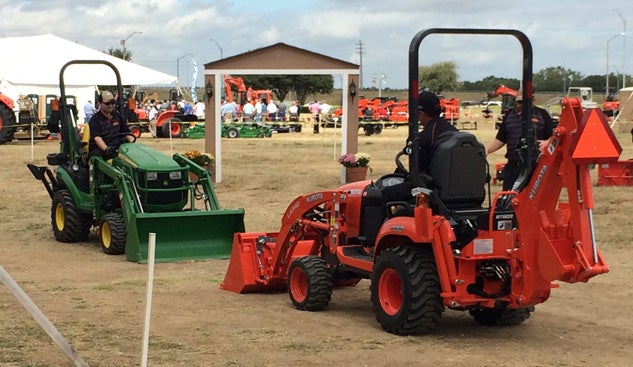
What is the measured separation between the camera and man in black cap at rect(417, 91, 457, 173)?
25.5 ft

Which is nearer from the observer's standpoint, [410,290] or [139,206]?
[410,290]

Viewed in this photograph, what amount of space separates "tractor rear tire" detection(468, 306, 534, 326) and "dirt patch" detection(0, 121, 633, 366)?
3.6 inches

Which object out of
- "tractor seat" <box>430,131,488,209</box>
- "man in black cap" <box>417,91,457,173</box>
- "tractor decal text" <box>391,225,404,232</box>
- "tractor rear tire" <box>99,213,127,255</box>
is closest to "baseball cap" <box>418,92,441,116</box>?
"man in black cap" <box>417,91,457,173</box>

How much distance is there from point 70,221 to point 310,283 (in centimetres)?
525

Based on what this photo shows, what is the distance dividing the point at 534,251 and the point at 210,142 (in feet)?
46.5

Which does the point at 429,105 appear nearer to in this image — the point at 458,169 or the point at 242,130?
the point at 458,169

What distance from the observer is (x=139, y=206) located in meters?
11.9

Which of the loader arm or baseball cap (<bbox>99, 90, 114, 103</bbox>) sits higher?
baseball cap (<bbox>99, 90, 114, 103</bbox>)

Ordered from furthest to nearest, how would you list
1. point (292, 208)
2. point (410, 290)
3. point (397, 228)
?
1. point (292, 208)
2. point (397, 228)
3. point (410, 290)

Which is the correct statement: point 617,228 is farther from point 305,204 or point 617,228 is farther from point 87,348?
point 87,348

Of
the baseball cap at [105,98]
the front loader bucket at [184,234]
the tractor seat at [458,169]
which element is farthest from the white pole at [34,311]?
the baseball cap at [105,98]

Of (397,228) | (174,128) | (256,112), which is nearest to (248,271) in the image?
(397,228)

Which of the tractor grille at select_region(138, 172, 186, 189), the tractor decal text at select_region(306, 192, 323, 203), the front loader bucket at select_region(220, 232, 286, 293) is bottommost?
the front loader bucket at select_region(220, 232, 286, 293)

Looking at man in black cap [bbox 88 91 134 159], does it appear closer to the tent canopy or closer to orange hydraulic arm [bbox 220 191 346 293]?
orange hydraulic arm [bbox 220 191 346 293]
